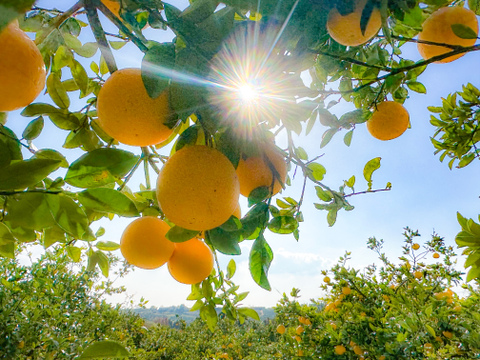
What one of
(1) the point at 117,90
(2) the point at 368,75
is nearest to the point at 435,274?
(2) the point at 368,75

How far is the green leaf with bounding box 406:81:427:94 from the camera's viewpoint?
1534 millimetres

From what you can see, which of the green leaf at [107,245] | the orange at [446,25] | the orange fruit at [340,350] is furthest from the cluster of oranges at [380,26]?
the orange fruit at [340,350]

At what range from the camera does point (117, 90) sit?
58 centimetres

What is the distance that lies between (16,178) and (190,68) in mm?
410

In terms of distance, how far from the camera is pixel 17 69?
50cm

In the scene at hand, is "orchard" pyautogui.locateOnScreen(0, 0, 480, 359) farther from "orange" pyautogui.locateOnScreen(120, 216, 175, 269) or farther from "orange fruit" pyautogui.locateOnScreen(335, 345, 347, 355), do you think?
"orange fruit" pyautogui.locateOnScreen(335, 345, 347, 355)

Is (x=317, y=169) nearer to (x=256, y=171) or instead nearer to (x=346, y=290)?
(x=256, y=171)

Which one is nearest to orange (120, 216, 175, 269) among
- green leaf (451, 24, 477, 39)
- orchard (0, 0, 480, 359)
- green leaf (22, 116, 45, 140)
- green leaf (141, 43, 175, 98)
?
orchard (0, 0, 480, 359)

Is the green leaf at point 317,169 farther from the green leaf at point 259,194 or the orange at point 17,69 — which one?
the orange at point 17,69

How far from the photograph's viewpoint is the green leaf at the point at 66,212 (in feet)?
1.98

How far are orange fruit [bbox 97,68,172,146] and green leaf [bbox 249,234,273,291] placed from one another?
1.46ft

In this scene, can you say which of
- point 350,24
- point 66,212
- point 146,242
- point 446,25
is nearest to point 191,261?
point 146,242

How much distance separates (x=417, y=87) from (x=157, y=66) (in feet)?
5.38

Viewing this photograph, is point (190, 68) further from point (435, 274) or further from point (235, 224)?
point (435, 274)
